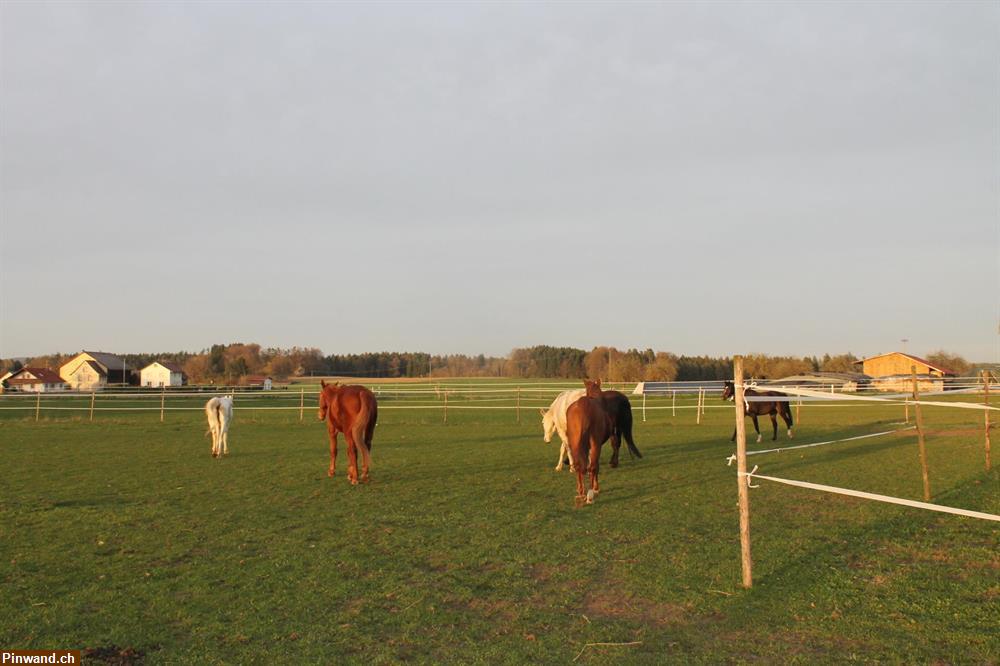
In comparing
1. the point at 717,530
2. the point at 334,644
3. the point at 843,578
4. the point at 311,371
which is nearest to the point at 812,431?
the point at 717,530

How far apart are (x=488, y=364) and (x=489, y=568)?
122 metres

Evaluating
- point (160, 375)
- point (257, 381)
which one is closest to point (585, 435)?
point (257, 381)

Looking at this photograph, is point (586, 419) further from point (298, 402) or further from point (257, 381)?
point (257, 381)

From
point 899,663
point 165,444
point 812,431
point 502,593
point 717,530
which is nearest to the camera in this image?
point 899,663

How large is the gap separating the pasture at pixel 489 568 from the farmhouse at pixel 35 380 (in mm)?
78625

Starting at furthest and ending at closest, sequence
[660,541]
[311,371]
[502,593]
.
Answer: [311,371]
[660,541]
[502,593]

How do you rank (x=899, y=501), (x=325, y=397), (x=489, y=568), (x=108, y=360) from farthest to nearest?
(x=108, y=360) → (x=325, y=397) → (x=489, y=568) → (x=899, y=501)

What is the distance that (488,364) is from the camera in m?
128

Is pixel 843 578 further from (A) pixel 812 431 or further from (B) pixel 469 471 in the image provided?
(A) pixel 812 431

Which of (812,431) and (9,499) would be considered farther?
(812,431)

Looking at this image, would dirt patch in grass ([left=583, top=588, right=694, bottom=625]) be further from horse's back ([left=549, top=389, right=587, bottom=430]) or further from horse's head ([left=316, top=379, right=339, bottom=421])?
horse's head ([left=316, top=379, right=339, bottom=421])

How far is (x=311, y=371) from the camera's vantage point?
106562 mm

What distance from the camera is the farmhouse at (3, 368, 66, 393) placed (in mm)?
73938

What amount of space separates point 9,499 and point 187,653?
7277mm
